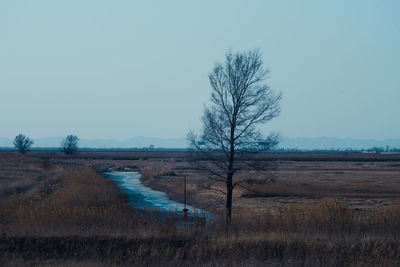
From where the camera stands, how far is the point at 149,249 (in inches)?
509

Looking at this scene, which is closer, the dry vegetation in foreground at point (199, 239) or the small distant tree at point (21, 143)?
the dry vegetation in foreground at point (199, 239)

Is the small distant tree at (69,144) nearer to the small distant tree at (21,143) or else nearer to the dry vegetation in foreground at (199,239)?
the small distant tree at (21,143)

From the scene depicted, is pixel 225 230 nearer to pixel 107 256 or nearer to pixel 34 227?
pixel 107 256

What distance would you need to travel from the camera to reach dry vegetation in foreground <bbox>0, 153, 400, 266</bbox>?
473 inches

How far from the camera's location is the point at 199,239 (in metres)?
13.4

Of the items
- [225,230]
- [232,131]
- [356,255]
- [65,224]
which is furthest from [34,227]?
[356,255]

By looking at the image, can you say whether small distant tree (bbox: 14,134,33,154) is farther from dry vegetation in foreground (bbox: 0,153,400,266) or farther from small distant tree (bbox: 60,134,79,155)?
dry vegetation in foreground (bbox: 0,153,400,266)

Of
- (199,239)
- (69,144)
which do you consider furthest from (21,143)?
(199,239)

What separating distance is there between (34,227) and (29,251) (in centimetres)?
141

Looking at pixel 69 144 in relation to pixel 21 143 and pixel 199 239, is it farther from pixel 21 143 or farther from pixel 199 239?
pixel 199 239

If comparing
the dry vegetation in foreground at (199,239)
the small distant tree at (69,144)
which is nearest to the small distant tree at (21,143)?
the small distant tree at (69,144)

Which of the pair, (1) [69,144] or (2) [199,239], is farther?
(1) [69,144]

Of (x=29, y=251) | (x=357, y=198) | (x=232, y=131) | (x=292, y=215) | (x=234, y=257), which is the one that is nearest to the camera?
(x=234, y=257)

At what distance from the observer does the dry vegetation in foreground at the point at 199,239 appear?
12008mm
